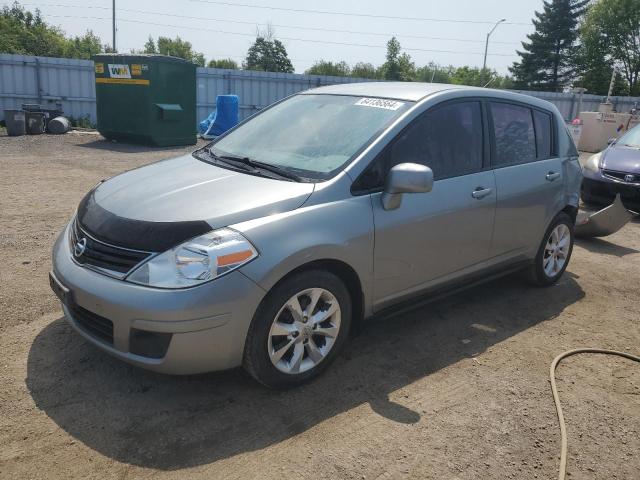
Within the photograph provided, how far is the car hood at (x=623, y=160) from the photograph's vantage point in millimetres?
8539

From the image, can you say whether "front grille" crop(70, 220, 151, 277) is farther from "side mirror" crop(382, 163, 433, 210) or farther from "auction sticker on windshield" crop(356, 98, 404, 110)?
"auction sticker on windshield" crop(356, 98, 404, 110)

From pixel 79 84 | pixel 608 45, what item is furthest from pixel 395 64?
pixel 79 84

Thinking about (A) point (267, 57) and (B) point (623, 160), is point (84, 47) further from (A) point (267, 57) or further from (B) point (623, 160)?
(B) point (623, 160)

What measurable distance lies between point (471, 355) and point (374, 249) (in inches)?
44.1

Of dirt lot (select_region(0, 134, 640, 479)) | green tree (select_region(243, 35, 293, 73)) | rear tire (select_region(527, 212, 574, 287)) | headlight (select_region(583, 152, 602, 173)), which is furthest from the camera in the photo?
green tree (select_region(243, 35, 293, 73))

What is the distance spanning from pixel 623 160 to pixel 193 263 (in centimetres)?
817

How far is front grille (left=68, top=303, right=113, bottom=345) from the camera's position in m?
2.95

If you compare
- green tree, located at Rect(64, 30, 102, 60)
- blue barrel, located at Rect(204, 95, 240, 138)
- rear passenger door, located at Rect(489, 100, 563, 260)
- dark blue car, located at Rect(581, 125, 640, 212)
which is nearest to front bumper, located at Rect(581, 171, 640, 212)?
dark blue car, located at Rect(581, 125, 640, 212)

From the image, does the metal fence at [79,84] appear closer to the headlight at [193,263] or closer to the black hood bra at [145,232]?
the black hood bra at [145,232]

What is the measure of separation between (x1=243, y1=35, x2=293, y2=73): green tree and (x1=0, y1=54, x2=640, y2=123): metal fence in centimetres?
5294

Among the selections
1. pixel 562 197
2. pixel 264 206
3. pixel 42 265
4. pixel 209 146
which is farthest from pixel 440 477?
pixel 42 265

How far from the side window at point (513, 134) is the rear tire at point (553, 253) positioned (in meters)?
0.76

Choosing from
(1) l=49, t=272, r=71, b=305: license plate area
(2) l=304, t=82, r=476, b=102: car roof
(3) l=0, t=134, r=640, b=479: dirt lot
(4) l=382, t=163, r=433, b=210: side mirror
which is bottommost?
(3) l=0, t=134, r=640, b=479: dirt lot

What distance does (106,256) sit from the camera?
3000mm
